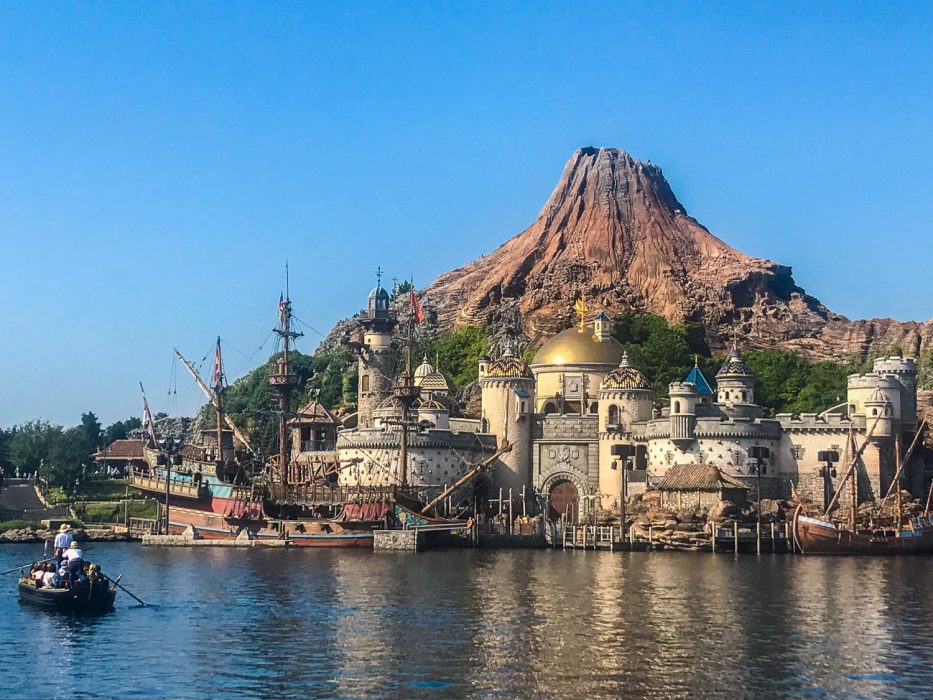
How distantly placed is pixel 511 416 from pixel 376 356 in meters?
24.6

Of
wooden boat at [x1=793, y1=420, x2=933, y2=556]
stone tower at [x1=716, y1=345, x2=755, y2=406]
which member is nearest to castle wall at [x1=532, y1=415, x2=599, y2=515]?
stone tower at [x1=716, y1=345, x2=755, y2=406]

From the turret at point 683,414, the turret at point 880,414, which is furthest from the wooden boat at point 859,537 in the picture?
the turret at point 683,414

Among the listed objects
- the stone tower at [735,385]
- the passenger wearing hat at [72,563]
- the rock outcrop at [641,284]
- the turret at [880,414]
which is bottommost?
the passenger wearing hat at [72,563]

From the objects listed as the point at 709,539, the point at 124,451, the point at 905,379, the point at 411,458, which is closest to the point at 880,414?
the point at 905,379

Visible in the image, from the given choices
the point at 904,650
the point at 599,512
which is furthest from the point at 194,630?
the point at 599,512

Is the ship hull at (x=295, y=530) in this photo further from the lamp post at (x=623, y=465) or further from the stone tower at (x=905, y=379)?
the stone tower at (x=905, y=379)

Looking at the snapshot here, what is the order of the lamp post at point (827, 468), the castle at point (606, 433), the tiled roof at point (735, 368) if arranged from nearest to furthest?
the lamp post at point (827, 468) < the castle at point (606, 433) < the tiled roof at point (735, 368)

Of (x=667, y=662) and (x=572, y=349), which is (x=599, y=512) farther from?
(x=667, y=662)

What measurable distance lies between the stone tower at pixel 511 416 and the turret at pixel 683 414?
14422 millimetres

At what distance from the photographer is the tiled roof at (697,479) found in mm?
101188

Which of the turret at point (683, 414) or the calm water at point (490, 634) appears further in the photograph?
the turret at point (683, 414)

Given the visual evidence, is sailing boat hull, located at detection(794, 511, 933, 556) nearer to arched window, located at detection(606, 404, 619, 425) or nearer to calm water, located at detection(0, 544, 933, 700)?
calm water, located at detection(0, 544, 933, 700)

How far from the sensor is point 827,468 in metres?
104

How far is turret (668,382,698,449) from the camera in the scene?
107 m
